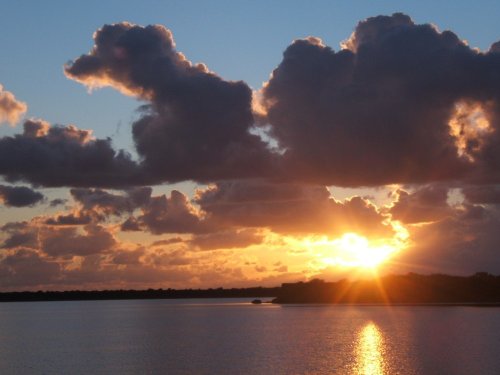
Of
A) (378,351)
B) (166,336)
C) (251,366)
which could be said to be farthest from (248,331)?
(251,366)

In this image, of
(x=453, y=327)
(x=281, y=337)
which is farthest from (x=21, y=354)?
(x=453, y=327)

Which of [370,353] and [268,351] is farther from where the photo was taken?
[268,351]

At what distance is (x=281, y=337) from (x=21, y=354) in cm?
4216

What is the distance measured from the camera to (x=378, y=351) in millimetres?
96375

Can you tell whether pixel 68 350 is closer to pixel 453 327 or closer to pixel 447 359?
pixel 447 359

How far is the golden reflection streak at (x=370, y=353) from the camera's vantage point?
257 ft

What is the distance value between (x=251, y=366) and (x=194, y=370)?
22.0ft

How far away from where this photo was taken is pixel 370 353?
308 feet

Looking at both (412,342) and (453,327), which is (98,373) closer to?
(412,342)

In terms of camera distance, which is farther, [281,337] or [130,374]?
[281,337]

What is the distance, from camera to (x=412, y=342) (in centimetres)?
10819

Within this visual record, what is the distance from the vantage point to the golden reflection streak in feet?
257

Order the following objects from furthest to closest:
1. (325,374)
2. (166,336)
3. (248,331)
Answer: (248,331) < (166,336) < (325,374)

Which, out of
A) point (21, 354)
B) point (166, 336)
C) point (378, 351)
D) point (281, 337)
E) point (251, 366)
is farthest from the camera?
point (166, 336)
